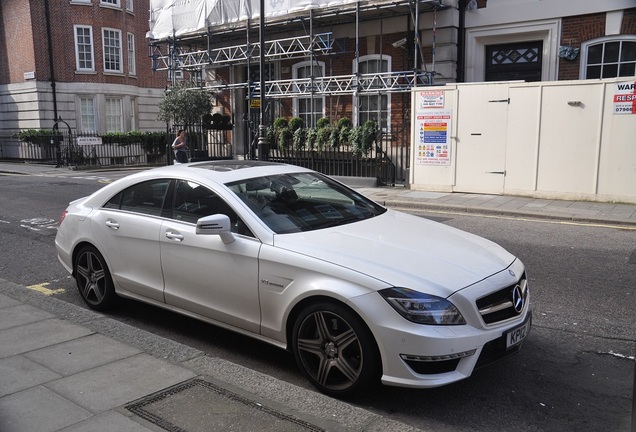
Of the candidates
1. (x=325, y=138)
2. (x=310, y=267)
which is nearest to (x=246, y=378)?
(x=310, y=267)

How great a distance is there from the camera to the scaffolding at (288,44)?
18016 millimetres

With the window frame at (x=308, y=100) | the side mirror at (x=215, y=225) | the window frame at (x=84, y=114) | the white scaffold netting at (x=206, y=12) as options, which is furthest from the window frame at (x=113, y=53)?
the side mirror at (x=215, y=225)

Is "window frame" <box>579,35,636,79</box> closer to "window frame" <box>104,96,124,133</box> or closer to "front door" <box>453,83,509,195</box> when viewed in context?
"front door" <box>453,83,509,195</box>

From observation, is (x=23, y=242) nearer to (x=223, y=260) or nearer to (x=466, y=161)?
(x=223, y=260)

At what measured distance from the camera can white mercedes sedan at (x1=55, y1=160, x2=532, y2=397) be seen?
3.63m

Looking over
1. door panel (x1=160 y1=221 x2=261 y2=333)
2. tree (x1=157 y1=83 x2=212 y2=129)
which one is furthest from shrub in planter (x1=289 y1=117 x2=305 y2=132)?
door panel (x1=160 y1=221 x2=261 y2=333)

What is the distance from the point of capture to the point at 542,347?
15.8ft

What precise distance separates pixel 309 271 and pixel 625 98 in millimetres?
11173

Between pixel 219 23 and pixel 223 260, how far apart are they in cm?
1965

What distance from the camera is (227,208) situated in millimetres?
4688

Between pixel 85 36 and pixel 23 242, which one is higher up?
pixel 85 36

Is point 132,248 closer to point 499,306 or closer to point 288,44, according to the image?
point 499,306

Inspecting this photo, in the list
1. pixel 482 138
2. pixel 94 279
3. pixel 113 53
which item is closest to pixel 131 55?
pixel 113 53

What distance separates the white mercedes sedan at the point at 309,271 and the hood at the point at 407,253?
1cm
